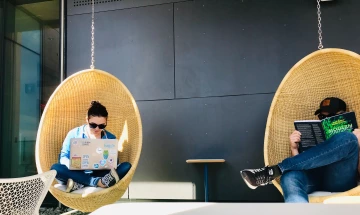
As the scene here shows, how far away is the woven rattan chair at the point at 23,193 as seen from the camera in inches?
51.5

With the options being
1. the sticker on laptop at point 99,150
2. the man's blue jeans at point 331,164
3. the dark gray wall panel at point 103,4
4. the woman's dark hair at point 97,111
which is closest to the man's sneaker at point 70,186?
the sticker on laptop at point 99,150

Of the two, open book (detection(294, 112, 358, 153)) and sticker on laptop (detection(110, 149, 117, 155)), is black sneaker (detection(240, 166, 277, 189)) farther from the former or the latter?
sticker on laptop (detection(110, 149, 117, 155))

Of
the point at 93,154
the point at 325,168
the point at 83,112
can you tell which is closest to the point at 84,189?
the point at 93,154

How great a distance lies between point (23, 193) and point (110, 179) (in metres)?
1.11

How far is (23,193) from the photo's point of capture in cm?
137

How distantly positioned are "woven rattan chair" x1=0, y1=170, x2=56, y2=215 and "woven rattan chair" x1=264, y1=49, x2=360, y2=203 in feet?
5.62

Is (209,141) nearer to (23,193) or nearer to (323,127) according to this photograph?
(323,127)

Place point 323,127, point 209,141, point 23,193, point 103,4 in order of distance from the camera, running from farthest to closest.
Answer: point 103,4 < point 209,141 < point 323,127 < point 23,193

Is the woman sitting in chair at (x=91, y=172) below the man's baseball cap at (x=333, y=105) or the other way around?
below

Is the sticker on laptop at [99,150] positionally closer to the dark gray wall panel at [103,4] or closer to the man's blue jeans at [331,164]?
the man's blue jeans at [331,164]

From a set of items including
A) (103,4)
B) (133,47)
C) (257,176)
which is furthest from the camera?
(103,4)

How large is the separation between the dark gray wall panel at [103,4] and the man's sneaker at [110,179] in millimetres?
1935

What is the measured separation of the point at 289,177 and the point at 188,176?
4.62 ft

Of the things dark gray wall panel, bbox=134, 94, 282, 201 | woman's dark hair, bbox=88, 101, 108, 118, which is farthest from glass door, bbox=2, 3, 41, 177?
dark gray wall panel, bbox=134, 94, 282, 201
